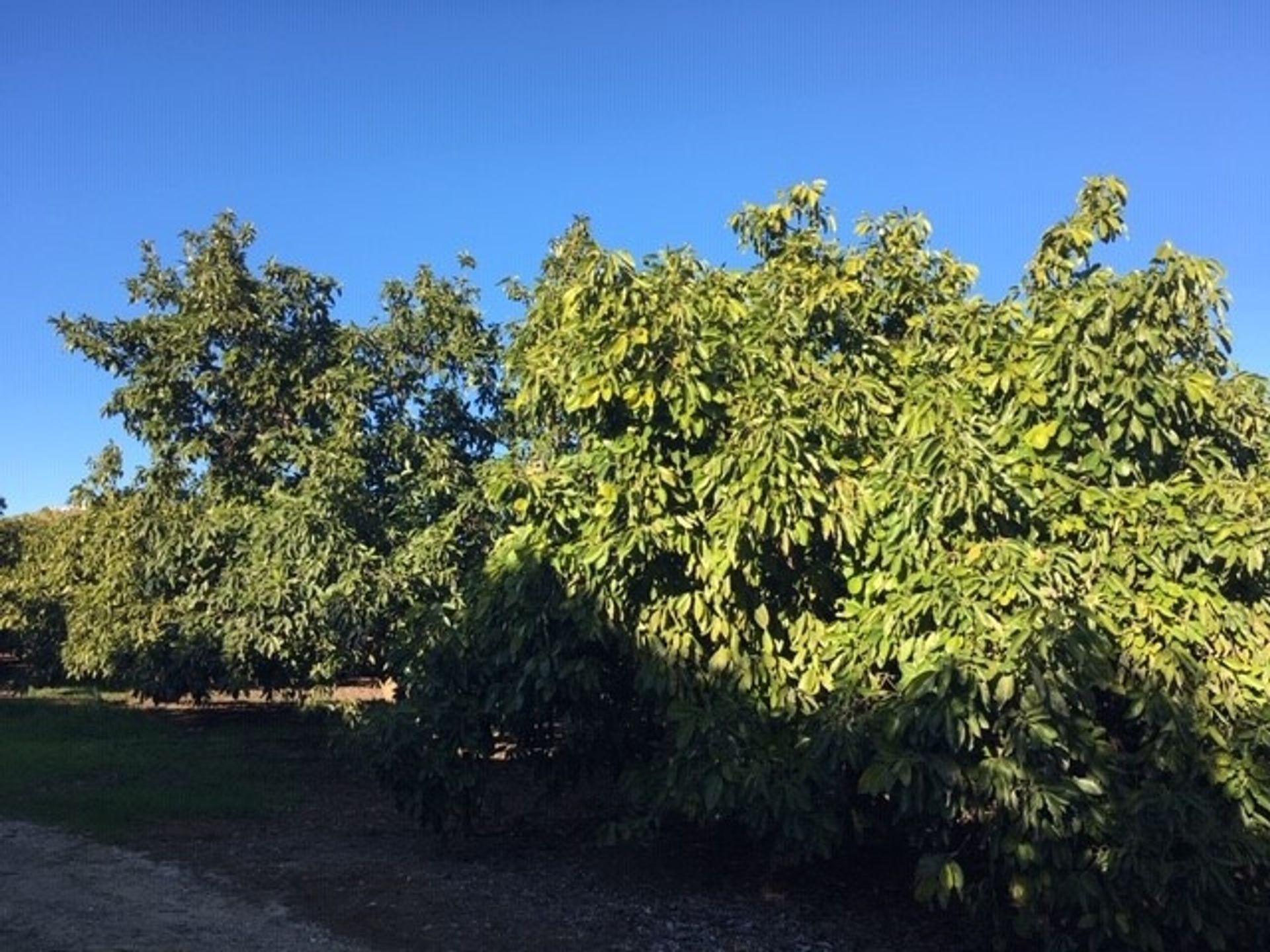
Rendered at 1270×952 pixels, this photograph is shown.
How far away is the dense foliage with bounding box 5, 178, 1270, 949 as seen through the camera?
18.7 ft

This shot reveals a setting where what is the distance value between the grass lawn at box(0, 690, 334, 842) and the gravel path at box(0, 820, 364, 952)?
3.82 ft

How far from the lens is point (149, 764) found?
13.8m

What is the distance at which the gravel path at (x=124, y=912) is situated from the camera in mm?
6277

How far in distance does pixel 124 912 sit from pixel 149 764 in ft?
24.4

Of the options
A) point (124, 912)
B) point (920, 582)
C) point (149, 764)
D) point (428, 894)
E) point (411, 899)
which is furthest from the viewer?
point (149, 764)

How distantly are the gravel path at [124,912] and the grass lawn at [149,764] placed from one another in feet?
3.82

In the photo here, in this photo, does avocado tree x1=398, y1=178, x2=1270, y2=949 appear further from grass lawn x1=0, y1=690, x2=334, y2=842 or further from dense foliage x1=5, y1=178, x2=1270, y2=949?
grass lawn x1=0, y1=690, x2=334, y2=842

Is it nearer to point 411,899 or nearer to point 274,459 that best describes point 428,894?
point 411,899

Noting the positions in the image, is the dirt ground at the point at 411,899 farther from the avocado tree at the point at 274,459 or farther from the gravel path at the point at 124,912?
the avocado tree at the point at 274,459

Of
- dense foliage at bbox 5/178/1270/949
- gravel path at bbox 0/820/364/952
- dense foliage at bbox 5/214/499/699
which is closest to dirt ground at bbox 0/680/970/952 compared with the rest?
gravel path at bbox 0/820/364/952

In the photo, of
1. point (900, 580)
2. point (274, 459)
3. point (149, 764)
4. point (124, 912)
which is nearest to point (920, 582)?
point (900, 580)

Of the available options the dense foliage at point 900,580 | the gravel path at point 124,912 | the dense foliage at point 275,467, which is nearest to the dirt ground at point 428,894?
the gravel path at point 124,912

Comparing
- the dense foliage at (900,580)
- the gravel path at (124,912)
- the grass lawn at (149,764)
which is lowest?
the gravel path at (124,912)

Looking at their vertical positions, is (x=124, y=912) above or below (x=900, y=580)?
below
